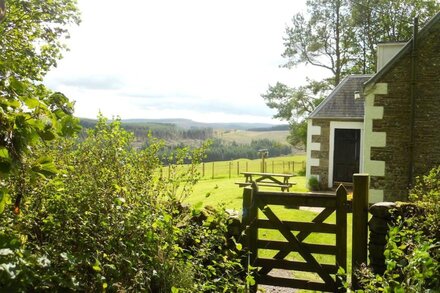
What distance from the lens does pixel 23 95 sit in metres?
1.96

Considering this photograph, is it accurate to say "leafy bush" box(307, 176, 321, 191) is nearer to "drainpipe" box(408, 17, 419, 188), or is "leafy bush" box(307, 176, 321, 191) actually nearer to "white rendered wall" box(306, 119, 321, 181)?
"white rendered wall" box(306, 119, 321, 181)

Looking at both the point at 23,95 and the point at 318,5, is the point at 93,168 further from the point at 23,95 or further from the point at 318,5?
the point at 318,5

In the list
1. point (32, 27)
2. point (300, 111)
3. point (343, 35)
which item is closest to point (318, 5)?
point (343, 35)

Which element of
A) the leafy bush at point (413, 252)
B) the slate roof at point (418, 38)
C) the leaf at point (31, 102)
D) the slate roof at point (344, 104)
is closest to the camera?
the leaf at point (31, 102)

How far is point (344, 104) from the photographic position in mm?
18391

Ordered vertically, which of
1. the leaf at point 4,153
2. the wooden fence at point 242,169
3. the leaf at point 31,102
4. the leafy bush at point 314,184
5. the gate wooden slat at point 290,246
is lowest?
the wooden fence at point 242,169

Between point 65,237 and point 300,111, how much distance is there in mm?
30080

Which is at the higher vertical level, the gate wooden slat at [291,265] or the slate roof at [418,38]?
the slate roof at [418,38]

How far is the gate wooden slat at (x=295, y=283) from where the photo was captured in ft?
18.0

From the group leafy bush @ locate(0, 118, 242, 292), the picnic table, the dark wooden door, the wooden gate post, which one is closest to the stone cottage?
the picnic table

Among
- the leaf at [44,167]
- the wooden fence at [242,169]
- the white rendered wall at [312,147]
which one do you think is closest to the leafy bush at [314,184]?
the white rendered wall at [312,147]

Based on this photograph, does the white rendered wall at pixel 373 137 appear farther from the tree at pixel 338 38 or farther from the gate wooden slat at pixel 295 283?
the tree at pixel 338 38

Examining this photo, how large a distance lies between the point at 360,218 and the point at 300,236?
2.90 ft

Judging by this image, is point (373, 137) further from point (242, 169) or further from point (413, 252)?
point (242, 169)
